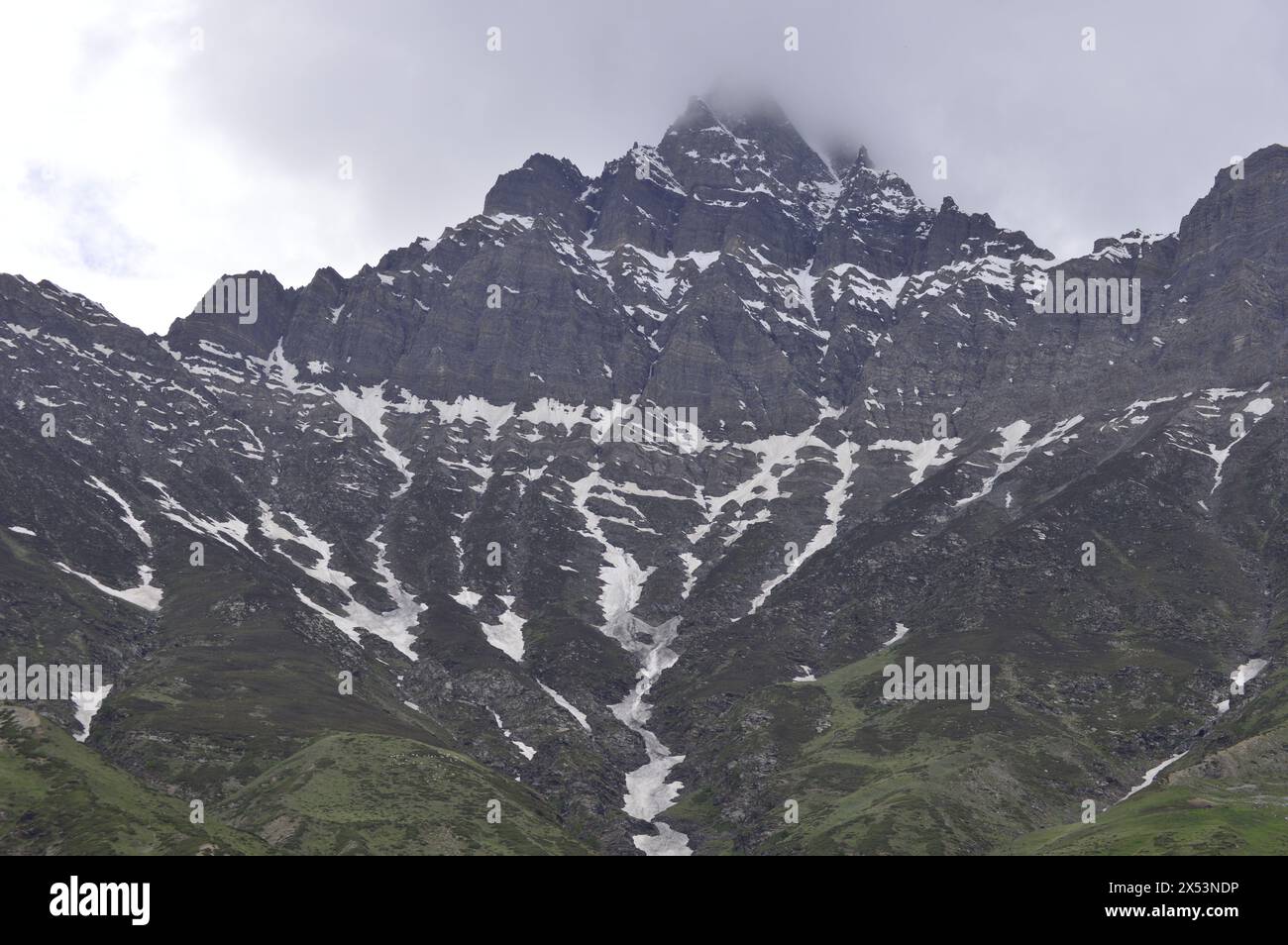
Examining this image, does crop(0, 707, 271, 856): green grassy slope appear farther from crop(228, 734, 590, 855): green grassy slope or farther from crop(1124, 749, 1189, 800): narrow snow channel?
crop(1124, 749, 1189, 800): narrow snow channel

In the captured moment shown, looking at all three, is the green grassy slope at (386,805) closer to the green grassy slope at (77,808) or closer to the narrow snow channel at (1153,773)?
the green grassy slope at (77,808)

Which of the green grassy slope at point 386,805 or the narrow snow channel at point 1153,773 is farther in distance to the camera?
the narrow snow channel at point 1153,773

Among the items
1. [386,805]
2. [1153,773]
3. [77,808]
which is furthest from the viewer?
[1153,773]

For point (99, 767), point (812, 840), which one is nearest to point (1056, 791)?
point (812, 840)

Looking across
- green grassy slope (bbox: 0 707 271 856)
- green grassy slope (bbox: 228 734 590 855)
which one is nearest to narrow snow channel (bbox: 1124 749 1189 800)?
green grassy slope (bbox: 228 734 590 855)

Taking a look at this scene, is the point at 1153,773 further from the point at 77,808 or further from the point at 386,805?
the point at 77,808

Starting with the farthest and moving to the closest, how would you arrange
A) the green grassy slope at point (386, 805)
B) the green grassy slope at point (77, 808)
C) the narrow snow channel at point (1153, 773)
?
the narrow snow channel at point (1153, 773) < the green grassy slope at point (386, 805) < the green grassy slope at point (77, 808)

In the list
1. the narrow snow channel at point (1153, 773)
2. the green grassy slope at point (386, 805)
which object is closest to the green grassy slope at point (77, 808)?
the green grassy slope at point (386, 805)

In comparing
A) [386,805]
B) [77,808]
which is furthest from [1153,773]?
[77,808]

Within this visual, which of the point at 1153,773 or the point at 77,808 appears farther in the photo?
the point at 1153,773

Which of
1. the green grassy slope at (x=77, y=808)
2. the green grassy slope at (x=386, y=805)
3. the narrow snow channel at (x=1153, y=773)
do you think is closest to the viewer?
the green grassy slope at (x=77, y=808)

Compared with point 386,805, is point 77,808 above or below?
above
